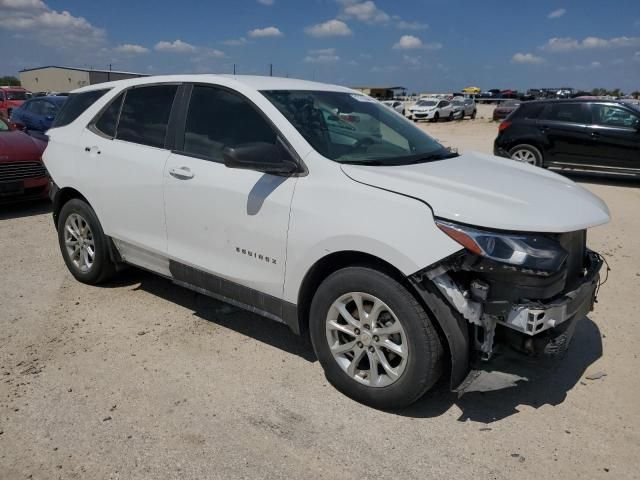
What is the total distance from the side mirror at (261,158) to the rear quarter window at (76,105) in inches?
85.3

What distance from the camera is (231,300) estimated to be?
358 centimetres

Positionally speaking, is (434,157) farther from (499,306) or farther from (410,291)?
(499,306)

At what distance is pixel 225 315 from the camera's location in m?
4.32

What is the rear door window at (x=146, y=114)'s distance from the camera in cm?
395

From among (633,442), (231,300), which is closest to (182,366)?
(231,300)

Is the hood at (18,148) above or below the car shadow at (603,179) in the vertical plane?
above

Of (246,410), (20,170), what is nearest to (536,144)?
(20,170)

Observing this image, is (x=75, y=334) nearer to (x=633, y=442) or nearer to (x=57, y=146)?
(x=57, y=146)

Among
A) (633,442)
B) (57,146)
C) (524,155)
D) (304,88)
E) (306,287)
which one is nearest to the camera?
(633,442)

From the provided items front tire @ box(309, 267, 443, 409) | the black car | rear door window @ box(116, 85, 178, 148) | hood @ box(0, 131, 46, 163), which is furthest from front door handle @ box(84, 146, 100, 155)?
the black car

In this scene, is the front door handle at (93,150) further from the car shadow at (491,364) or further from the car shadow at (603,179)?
the car shadow at (603,179)

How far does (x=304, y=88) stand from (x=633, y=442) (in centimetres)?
302

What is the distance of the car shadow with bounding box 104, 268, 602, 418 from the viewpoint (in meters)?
3.01

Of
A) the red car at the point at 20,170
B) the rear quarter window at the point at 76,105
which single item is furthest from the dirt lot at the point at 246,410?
the red car at the point at 20,170
